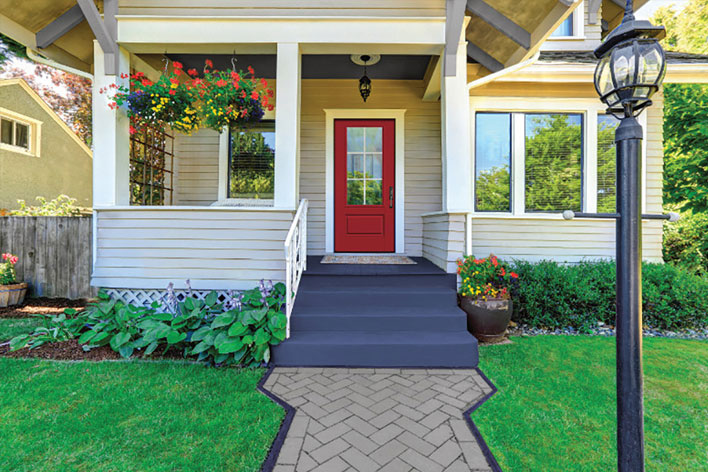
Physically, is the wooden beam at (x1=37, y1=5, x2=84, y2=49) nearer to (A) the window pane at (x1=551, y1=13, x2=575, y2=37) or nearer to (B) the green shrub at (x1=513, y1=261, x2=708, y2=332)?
(B) the green shrub at (x1=513, y1=261, x2=708, y2=332)

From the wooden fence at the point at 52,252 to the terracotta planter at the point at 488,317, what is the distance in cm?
505

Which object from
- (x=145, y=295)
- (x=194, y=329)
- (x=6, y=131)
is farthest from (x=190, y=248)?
(x=6, y=131)

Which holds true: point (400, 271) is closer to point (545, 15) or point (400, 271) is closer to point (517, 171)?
point (517, 171)

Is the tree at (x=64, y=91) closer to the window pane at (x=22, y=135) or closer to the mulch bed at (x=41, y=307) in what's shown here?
the window pane at (x=22, y=135)

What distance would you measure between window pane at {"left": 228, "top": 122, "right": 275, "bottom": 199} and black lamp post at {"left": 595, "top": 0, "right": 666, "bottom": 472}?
4254 millimetres

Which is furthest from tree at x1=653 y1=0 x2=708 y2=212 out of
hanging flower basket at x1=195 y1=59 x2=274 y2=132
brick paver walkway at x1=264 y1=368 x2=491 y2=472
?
hanging flower basket at x1=195 y1=59 x2=274 y2=132

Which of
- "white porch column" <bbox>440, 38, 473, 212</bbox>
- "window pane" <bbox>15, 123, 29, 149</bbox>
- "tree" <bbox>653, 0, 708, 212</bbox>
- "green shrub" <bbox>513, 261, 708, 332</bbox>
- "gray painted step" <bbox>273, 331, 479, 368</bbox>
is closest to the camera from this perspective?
"gray painted step" <bbox>273, 331, 479, 368</bbox>

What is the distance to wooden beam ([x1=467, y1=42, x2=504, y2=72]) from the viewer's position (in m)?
4.10

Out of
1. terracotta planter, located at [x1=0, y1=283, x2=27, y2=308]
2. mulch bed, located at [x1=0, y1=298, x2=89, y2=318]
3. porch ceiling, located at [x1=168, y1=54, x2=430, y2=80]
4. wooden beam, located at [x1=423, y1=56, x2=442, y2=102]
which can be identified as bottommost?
mulch bed, located at [x1=0, y1=298, x2=89, y2=318]

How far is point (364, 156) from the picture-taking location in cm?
500

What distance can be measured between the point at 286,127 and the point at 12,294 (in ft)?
14.8

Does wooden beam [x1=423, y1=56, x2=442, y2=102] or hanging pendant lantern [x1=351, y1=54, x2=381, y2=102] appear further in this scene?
hanging pendant lantern [x1=351, y1=54, x2=381, y2=102]

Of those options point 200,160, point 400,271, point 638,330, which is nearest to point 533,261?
point 400,271

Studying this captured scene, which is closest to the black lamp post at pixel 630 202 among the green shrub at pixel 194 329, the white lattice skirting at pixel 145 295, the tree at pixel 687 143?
the green shrub at pixel 194 329
